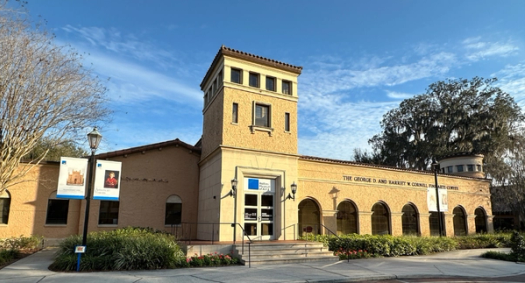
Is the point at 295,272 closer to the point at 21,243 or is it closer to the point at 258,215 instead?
the point at 258,215

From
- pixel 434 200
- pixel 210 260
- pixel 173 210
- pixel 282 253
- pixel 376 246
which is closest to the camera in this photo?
pixel 210 260

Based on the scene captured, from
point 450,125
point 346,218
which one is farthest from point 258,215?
point 450,125

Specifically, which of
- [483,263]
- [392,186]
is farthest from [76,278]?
[392,186]

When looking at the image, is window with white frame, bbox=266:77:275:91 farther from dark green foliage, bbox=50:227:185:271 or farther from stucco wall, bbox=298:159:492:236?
dark green foliage, bbox=50:227:185:271

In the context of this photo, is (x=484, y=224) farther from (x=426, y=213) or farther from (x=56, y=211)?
(x=56, y=211)

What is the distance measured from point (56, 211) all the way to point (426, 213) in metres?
20.5

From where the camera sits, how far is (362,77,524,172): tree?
111 feet

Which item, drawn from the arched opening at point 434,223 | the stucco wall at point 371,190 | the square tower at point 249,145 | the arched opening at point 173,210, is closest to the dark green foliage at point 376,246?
the square tower at point 249,145

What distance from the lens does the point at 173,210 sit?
58.2ft

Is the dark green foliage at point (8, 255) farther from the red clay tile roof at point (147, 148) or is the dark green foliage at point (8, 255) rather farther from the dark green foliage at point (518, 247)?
the dark green foliage at point (518, 247)

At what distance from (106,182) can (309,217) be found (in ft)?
32.4

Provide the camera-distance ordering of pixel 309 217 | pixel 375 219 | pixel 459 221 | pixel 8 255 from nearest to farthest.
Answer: pixel 8 255, pixel 309 217, pixel 375 219, pixel 459 221

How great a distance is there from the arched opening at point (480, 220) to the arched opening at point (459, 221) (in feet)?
5.62

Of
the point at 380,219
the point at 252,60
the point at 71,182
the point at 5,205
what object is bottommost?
the point at 380,219
